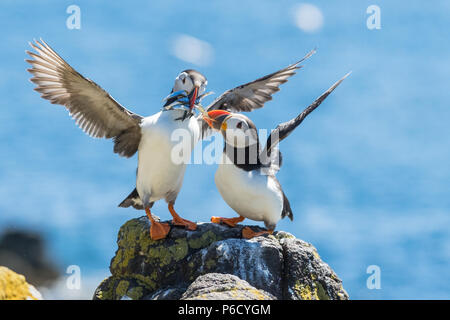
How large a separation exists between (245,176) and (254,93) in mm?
2512

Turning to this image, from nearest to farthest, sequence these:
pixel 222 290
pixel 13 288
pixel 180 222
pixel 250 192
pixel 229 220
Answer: pixel 13 288
pixel 222 290
pixel 250 192
pixel 180 222
pixel 229 220

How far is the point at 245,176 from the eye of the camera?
8.96 metres

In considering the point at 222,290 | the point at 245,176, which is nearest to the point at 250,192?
the point at 245,176

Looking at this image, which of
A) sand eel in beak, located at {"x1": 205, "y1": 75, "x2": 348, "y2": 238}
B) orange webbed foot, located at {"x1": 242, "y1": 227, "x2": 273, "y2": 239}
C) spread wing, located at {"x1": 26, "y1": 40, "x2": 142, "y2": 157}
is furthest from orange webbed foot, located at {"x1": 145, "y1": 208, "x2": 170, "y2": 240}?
spread wing, located at {"x1": 26, "y1": 40, "x2": 142, "y2": 157}

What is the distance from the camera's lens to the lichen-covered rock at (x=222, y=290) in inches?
265

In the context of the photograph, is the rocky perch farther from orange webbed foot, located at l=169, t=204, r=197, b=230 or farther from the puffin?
the puffin

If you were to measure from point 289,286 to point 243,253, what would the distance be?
0.63 metres

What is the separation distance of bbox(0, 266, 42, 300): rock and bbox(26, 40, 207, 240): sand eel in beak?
290cm

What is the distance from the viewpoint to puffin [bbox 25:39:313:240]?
918 cm

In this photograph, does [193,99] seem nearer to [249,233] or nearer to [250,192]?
[250,192]

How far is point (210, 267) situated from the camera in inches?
323

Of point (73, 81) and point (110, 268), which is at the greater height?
point (73, 81)
